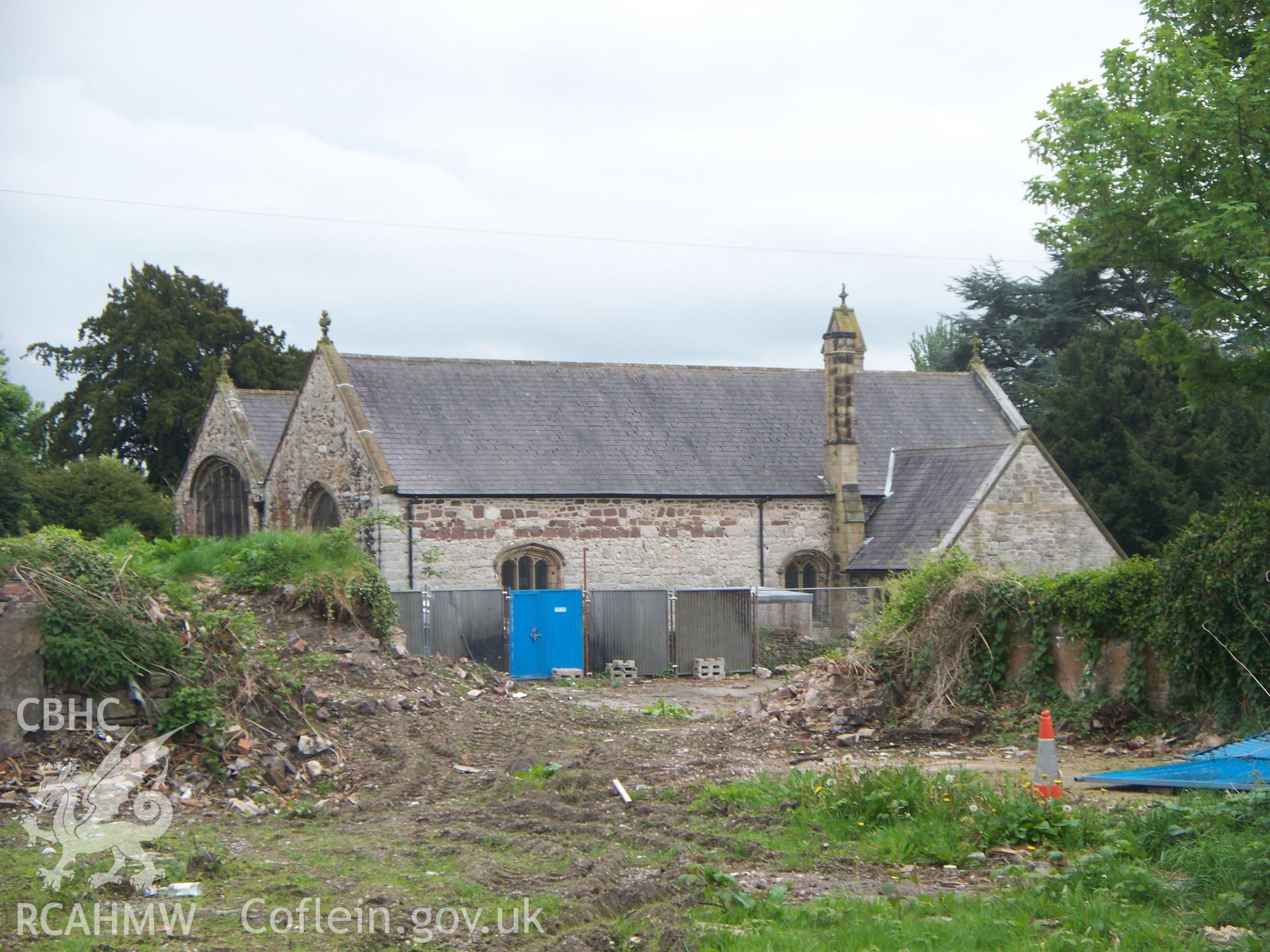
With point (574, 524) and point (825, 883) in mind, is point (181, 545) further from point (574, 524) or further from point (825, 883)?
point (825, 883)

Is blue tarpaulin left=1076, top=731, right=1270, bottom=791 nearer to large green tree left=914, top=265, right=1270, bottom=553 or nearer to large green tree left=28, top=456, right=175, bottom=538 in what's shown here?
large green tree left=914, top=265, right=1270, bottom=553

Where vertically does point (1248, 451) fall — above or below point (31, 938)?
above

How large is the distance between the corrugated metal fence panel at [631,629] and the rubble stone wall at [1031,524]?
6.78 m

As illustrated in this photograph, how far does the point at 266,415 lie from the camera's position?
115ft

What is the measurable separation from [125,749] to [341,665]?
6.04 meters

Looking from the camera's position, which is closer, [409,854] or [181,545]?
[409,854]

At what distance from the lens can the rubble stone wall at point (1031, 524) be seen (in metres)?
27.2

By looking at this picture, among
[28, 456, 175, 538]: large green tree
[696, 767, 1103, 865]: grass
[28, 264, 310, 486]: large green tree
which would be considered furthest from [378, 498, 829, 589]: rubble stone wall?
[28, 264, 310, 486]: large green tree

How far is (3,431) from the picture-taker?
40469 mm

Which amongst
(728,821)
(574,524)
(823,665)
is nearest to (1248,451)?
(574,524)

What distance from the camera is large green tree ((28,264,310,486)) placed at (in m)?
51.1

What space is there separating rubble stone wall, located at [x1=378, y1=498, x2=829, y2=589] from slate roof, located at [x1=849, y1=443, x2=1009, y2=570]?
1453 mm

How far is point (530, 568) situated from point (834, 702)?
13.6m

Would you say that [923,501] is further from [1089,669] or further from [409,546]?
[1089,669]
